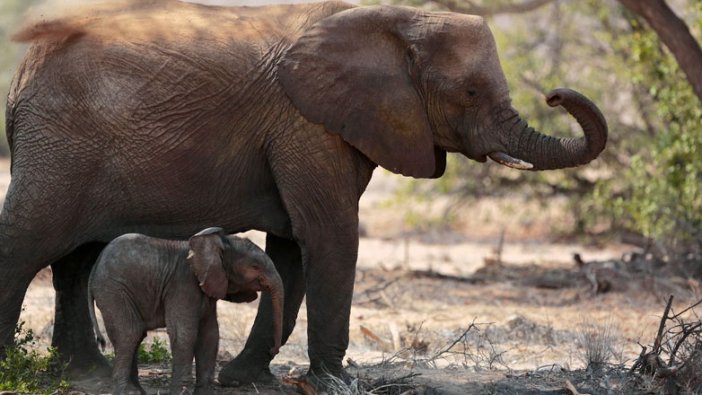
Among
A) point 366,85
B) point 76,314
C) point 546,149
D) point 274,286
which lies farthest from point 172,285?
point 546,149

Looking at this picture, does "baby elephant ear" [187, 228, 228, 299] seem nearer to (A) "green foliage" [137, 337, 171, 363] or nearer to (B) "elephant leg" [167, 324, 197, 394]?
(B) "elephant leg" [167, 324, 197, 394]

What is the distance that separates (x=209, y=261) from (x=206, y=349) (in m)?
0.60

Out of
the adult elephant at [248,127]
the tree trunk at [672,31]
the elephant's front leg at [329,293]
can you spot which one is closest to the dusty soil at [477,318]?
the elephant's front leg at [329,293]

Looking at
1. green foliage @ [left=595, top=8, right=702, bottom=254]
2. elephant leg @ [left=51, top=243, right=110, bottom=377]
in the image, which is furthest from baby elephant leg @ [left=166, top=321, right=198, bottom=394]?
green foliage @ [left=595, top=8, right=702, bottom=254]

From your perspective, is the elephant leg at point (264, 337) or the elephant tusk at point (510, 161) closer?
the elephant tusk at point (510, 161)

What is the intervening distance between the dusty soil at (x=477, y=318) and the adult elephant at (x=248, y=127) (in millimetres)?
807

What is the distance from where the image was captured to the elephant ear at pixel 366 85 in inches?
279

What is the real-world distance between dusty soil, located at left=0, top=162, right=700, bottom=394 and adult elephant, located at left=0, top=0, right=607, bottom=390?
807mm

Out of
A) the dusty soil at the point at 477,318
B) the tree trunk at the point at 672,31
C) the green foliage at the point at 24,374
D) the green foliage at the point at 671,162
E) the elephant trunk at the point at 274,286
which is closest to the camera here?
the elephant trunk at the point at 274,286

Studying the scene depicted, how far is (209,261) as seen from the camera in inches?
251

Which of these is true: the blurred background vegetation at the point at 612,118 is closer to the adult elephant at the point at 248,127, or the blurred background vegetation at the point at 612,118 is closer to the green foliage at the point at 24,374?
the adult elephant at the point at 248,127

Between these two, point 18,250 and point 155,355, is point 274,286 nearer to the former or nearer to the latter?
point 18,250

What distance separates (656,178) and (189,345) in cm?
861

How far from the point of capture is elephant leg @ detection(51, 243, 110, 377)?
302 inches
